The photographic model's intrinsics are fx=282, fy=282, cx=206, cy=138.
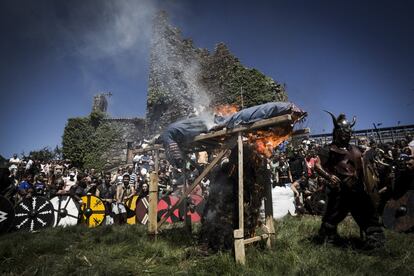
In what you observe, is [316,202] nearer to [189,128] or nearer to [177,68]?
[189,128]

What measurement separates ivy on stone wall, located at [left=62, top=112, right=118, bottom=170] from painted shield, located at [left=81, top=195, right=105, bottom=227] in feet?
61.3

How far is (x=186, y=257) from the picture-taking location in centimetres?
475

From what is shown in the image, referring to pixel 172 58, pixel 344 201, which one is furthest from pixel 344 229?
pixel 172 58

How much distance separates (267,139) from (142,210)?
520 centimetres

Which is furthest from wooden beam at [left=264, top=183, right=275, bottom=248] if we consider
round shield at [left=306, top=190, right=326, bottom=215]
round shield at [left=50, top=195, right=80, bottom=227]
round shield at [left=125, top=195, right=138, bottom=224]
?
round shield at [left=50, top=195, right=80, bottom=227]

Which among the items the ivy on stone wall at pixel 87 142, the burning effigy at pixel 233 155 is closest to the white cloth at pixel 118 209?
the burning effigy at pixel 233 155

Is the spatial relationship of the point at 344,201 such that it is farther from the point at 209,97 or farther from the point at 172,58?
the point at 172,58

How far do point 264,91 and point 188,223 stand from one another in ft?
64.3

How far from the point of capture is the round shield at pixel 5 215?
6.98m

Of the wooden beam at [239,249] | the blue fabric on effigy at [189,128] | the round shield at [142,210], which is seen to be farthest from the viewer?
the round shield at [142,210]

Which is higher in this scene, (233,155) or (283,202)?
(233,155)

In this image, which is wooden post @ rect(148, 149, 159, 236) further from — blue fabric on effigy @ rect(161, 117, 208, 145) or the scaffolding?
blue fabric on effigy @ rect(161, 117, 208, 145)

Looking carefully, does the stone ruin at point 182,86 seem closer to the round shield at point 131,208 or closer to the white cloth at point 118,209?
the round shield at point 131,208

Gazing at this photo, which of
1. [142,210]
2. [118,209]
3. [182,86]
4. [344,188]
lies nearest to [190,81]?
[182,86]
